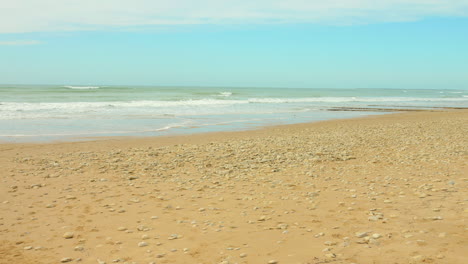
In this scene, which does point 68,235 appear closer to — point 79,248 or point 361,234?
point 79,248

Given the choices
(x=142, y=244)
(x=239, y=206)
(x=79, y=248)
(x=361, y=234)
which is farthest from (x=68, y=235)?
(x=361, y=234)

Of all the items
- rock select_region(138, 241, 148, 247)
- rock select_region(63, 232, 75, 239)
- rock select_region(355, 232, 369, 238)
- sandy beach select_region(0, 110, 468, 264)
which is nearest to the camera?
sandy beach select_region(0, 110, 468, 264)

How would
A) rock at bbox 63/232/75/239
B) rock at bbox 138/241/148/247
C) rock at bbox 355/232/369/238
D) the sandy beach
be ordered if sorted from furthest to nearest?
rock at bbox 63/232/75/239 → rock at bbox 138/241/148/247 → rock at bbox 355/232/369/238 → the sandy beach

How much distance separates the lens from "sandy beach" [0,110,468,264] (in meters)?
4.71

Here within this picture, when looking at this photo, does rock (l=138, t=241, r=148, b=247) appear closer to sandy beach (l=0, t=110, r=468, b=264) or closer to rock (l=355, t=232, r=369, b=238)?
sandy beach (l=0, t=110, r=468, b=264)

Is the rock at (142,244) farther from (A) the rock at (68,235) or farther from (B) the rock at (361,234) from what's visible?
(B) the rock at (361,234)

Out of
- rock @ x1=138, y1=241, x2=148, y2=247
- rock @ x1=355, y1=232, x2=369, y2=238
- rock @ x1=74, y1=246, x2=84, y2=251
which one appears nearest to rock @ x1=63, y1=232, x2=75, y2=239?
rock @ x1=74, y1=246, x2=84, y2=251

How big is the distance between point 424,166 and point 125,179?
240 inches

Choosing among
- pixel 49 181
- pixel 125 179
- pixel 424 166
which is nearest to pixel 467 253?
pixel 424 166

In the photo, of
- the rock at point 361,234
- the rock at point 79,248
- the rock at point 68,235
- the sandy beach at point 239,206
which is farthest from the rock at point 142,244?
the rock at point 361,234

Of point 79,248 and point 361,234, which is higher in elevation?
point 361,234

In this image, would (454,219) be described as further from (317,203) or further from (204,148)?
(204,148)

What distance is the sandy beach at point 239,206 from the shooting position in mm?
4707

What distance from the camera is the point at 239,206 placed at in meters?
6.58
